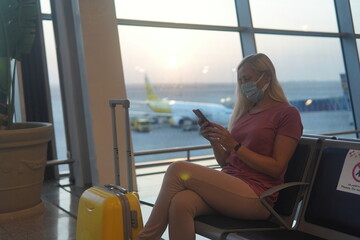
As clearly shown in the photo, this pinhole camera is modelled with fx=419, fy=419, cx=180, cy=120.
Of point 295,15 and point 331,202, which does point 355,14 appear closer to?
point 295,15

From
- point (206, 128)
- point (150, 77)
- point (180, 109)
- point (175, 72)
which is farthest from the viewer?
point (180, 109)

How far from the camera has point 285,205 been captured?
2049 millimetres

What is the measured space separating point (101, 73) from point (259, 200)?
2534mm

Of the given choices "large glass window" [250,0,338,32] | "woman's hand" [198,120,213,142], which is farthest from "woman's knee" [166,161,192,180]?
"large glass window" [250,0,338,32]

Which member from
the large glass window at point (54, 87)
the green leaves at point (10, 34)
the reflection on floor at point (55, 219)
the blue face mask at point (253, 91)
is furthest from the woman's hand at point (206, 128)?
the large glass window at point (54, 87)

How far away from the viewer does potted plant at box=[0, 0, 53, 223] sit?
324 centimetres

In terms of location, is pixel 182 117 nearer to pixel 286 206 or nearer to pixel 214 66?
pixel 214 66

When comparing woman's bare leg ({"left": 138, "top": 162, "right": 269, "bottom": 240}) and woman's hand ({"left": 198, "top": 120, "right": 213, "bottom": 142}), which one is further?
woman's hand ({"left": 198, "top": 120, "right": 213, "bottom": 142})

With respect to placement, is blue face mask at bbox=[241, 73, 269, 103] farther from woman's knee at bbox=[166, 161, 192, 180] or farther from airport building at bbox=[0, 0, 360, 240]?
airport building at bbox=[0, 0, 360, 240]

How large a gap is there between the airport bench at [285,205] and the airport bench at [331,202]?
1.7 inches

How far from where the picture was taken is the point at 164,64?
17.6 feet

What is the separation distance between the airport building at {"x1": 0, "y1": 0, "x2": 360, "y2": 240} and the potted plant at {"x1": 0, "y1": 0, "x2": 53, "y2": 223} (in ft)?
0.11

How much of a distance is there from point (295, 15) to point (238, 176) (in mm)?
4684

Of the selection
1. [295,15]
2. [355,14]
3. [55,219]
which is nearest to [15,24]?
[55,219]
